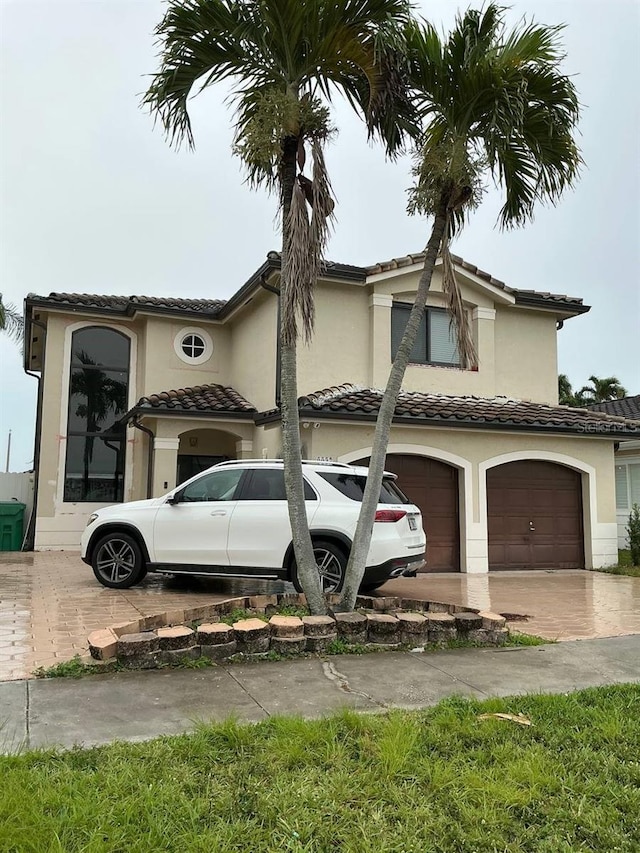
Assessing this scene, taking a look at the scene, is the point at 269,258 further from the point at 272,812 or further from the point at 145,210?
the point at 272,812

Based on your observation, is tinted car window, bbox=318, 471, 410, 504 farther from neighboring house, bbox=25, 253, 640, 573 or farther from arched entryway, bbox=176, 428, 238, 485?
arched entryway, bbox=176, 428, 238, 485

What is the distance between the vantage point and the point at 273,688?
5289 millimetres

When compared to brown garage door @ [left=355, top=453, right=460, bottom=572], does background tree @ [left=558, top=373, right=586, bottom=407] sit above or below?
above

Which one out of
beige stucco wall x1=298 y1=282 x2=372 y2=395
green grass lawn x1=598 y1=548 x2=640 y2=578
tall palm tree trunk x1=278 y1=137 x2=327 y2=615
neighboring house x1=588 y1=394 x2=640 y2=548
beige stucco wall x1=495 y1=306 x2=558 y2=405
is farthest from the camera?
neighboring house x1=588 y1=394 x2=640 y2=548

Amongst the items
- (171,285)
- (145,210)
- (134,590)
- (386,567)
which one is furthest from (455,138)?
(171,285)

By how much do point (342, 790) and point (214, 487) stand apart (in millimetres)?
6630

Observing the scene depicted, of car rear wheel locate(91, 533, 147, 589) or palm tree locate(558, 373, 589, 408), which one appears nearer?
car rear wheel locate(91, 533, 147, 589)

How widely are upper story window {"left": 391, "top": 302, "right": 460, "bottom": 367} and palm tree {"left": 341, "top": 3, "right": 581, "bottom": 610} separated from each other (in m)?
7.23

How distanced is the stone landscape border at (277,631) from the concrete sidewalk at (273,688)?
0.64 ft

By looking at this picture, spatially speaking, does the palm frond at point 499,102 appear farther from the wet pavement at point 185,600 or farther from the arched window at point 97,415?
the arched window at point 97,415

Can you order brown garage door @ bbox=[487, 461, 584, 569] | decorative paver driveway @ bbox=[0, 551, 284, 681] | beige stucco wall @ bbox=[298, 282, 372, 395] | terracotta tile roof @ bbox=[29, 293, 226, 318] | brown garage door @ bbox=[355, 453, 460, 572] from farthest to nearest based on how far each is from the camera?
terracotta tile roof @ bbox=[29, 293, 226, 318] < beige stucco wall @ bbox=[298, 282, 372, 395] < brown garage door @ bbox=[487, 461, 584, 569] < brown garage door @ bbox=[355, 453, 460, 572] < decorative paver driveway @ bbox=[0, 551, 284, 681]

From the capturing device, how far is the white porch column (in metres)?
15.2

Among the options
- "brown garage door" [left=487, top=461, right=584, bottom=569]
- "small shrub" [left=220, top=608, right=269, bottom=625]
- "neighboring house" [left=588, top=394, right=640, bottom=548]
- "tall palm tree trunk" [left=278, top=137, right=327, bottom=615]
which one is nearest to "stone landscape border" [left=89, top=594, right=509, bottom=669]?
"small shrub" [left=220, top=608, right=269, bottom=625]

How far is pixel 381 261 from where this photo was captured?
603 inches
